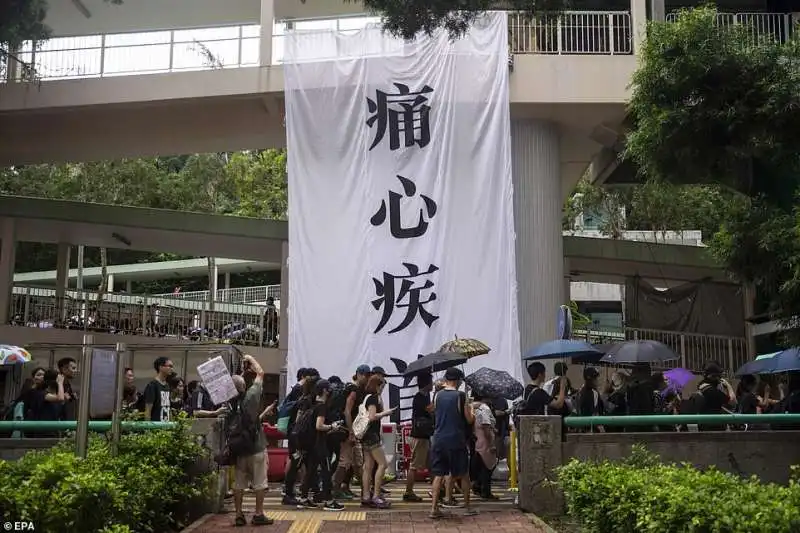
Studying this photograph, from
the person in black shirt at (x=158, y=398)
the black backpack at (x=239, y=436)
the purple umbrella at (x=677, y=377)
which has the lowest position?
the black backpack at (x=239, y=436)

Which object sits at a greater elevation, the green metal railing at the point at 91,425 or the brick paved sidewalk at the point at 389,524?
the green metal railing at the point at 91,425

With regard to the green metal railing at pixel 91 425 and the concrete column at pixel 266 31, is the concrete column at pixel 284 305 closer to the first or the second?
the concrete column at pixel 266 31

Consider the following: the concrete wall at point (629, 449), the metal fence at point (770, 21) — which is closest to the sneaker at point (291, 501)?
the concrete wall at point (629, 449)

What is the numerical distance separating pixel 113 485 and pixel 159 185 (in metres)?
19.0

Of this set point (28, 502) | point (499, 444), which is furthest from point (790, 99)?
point (28, 502)

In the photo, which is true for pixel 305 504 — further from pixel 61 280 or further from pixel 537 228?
pixel 61 280

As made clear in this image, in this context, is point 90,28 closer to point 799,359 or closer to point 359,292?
point 359,292

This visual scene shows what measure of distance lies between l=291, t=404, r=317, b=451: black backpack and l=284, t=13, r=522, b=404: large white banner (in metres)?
3.90

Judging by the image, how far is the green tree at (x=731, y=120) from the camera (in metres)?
8.36

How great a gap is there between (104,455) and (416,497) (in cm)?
385

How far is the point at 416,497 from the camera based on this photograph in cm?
920

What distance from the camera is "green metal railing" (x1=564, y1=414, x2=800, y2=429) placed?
7.83 meters

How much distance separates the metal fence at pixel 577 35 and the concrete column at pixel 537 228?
131cm

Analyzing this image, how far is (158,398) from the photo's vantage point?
341 inches
